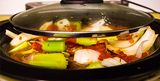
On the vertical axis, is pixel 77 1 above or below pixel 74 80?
above

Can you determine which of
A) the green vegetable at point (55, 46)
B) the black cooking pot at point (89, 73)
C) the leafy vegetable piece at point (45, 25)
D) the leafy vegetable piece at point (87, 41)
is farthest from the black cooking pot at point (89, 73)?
the leafy vegetable piece at point (87, 41)

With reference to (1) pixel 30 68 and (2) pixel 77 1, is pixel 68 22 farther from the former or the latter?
(1) pixel 30 68

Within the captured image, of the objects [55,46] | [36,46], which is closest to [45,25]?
[55,46]

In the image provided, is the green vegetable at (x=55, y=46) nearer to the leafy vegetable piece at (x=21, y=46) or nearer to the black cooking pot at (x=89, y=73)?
the leafy vegetable piece at (x=21, y=46)

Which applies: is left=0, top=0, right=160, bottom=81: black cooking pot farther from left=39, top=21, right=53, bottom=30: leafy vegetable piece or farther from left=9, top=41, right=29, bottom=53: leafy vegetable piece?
left=9, top=41, right=29, bottom=53: leafy vegetable piece

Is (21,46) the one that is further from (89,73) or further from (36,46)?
(89,73)

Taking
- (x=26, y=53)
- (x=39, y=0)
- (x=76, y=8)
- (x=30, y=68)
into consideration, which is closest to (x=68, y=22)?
(x=76, y=8)

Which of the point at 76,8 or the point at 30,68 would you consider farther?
the point at 76,8

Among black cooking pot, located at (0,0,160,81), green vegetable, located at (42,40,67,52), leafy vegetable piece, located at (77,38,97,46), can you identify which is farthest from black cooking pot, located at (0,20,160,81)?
leafy vegetable piece, located at (77,38,97,46)
